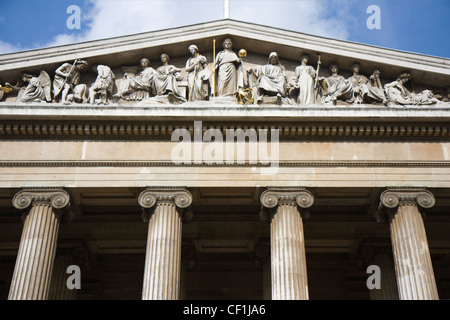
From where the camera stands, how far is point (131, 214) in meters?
26.2

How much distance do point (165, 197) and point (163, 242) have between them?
1.55 m

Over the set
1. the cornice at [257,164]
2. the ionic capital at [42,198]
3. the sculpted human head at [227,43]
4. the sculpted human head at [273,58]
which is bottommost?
the ionic capital at [42,198]

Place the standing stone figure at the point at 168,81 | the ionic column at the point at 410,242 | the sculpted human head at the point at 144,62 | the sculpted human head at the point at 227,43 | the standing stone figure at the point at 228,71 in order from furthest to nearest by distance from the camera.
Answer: the sculpted human head at the point at 227,43
the sculpted human head at the point at 144,62
the standing stone figure at the point at 228,71
the standing stone figure at the point at 168,81
the ionic column at the point at 410,242

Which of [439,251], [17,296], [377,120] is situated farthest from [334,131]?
[17,296]

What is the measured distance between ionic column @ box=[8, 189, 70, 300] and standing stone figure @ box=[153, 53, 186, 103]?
476 cm

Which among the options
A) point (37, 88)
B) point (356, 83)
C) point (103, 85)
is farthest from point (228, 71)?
point (37, 88)

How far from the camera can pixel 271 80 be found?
23688 mm

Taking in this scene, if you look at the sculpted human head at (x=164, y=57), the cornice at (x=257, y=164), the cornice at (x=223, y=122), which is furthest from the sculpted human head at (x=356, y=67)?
the sculpted human head at (x=164, y=57)

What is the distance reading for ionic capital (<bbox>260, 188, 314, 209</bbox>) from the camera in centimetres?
2216

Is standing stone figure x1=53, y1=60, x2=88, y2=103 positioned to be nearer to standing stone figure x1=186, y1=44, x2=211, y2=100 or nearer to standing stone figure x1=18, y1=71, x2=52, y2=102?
standing stone figure x1=18, y1=71, x2=52, y2=102

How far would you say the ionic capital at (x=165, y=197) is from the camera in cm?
2211

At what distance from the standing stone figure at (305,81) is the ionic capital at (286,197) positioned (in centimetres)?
326

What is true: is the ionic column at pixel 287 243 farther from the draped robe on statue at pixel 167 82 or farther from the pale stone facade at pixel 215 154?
the draped robe on statue at pixel 167 82

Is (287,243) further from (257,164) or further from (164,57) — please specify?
(164,57)
